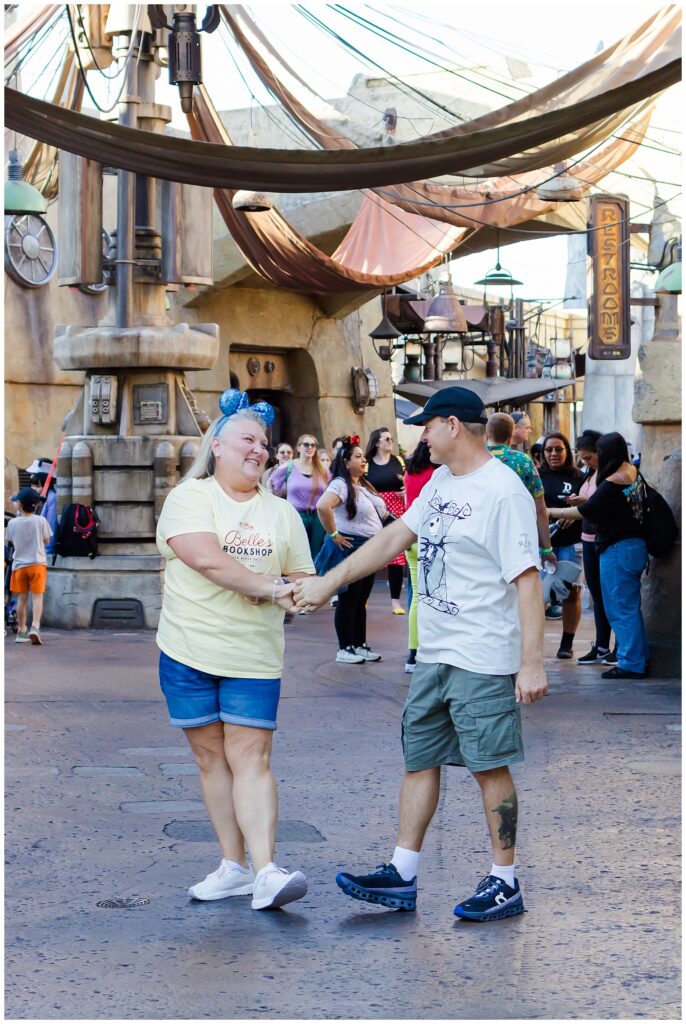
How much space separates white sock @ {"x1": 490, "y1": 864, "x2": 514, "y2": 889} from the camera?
188 inches

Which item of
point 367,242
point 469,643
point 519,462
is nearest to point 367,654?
point 519,462

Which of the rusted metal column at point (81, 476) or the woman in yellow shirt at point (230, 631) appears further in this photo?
the rusted metal column at point (81, 476)

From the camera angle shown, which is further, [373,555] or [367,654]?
[367,654]

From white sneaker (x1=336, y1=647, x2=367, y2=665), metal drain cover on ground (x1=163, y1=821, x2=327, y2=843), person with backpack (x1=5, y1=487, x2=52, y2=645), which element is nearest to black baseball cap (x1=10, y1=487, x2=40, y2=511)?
person with backpack (x1=5, y1=487, x2=52, y2=645)

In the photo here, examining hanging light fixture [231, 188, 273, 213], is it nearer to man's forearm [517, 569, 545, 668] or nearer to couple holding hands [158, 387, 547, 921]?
couple holding hands [158, 387, 547, 921]

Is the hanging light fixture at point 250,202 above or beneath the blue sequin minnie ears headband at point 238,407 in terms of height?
above

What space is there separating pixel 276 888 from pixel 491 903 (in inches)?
28.1

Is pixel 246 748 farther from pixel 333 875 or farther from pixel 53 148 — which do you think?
pixel 53 148

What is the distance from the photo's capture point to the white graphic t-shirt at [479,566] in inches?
186

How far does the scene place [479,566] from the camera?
4785 mm

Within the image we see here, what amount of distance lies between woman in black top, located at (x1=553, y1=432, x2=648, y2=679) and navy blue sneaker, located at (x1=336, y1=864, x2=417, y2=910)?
5.36 m

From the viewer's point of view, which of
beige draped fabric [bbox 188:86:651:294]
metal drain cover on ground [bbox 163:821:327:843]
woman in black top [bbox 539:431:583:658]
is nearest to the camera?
metal drain cover on ground [bbox 163:821:327:843]

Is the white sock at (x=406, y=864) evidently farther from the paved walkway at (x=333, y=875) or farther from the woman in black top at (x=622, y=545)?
the woman in black top at (x=622, y=545)

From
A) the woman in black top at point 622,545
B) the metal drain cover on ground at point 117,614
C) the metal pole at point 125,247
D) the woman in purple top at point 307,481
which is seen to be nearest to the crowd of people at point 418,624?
the woman in black top at point 622,545
